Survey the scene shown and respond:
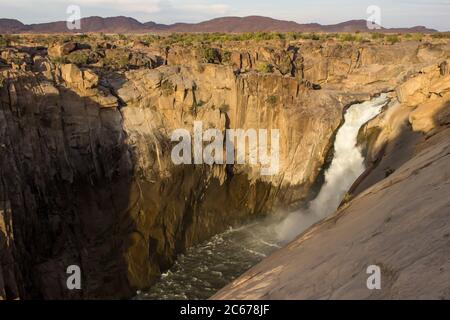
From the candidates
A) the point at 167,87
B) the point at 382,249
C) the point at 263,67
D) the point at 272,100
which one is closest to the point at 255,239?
the point at 272,100

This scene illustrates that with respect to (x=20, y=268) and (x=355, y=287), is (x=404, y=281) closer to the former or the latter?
(x=355, y=287)

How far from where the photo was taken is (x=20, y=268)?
1244cm

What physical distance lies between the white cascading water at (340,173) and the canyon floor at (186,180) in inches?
20.5

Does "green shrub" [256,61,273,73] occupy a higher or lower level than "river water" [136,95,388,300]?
higher

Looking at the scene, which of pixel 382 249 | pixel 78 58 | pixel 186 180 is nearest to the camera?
pixel 382 249

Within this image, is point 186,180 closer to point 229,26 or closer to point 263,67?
point 263,67

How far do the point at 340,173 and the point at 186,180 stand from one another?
9.84 meters

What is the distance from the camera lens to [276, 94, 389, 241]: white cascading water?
22.6 meters

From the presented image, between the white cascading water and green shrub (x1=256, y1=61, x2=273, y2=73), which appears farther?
green shrub (x1=256, y1=61, x2=273, y2=73)

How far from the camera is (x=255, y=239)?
831 inches

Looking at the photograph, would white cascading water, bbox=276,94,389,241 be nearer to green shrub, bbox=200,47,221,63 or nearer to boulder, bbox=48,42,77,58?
green shrub, bbox=200,47,221,63

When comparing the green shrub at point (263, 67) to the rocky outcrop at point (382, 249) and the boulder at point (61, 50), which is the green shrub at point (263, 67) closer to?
the boulder at point (61, 50)

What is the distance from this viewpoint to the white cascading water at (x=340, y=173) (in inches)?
891

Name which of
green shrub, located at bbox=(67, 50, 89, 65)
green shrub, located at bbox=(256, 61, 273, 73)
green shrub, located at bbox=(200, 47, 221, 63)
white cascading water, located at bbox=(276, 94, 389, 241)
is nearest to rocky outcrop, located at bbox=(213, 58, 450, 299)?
white cascading water, located at bbox=(276, 94, 389, 241)
